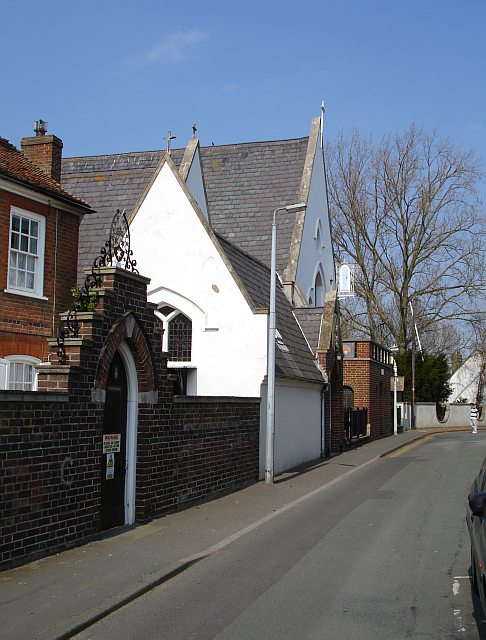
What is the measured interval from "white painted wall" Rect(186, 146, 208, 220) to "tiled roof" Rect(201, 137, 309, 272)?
62.9 inches

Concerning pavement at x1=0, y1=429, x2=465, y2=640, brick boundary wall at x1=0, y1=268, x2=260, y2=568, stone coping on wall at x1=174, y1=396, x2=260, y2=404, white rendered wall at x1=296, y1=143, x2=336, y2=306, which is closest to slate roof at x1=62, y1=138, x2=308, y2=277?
white rendered wall at x1=296, y1=143, x2=336, y2=306

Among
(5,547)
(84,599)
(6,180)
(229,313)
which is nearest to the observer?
(84,599)

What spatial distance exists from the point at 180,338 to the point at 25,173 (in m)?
5.60

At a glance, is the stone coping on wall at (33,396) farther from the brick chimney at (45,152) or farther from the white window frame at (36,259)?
the brick chimney at (45,152)

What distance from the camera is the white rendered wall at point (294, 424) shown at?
1797cm

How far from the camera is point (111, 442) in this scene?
1030cm

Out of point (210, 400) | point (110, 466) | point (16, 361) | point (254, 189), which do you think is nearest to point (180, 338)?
point (16, 361)

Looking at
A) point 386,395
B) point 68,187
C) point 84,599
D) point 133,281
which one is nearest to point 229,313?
point 133,281

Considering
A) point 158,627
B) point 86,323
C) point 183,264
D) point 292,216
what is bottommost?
point 158,627

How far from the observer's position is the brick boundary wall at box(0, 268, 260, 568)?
320 inches

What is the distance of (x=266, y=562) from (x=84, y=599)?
8.49 feet

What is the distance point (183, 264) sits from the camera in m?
18.8

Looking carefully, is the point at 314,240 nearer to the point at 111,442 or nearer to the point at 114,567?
the point at 111,442

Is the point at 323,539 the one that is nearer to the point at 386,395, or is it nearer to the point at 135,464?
the point at 135,464
